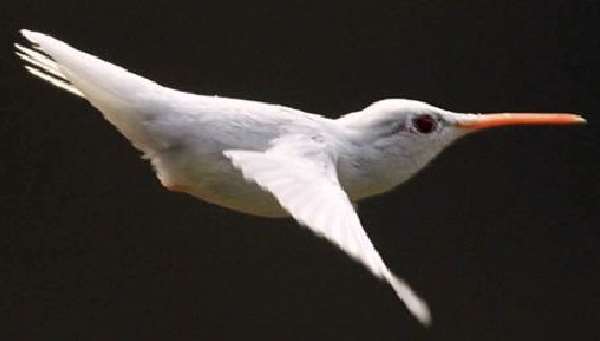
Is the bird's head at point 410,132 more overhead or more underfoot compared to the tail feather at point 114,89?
more underfoot

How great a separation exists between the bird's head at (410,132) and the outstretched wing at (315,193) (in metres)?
0.04

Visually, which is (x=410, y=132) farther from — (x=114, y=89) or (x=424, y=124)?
(x=114, y=89)

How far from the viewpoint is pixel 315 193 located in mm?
413

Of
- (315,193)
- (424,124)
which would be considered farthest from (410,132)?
(315,193)

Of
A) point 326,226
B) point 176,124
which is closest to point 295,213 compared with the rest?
point 326,226

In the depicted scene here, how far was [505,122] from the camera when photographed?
0.52 m

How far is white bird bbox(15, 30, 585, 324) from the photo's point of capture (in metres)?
0.48

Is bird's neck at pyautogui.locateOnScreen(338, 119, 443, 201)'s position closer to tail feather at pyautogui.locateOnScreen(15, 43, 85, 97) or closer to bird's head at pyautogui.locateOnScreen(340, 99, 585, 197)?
bird's head at pyautogui.locateOnScreen(340, 99, 585, 197)

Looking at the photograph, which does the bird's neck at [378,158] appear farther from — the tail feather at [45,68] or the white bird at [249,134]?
the tail feather at [45,68]

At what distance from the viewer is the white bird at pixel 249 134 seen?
482 millimetres

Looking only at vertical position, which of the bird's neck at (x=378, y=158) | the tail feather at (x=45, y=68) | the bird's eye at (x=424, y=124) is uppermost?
the tail feather at (x=45, y=68)

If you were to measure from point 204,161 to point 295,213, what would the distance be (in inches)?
4.3

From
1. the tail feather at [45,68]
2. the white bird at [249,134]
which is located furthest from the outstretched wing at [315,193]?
the tail feather at [45,68]

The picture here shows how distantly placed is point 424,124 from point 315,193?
0.42 feet
